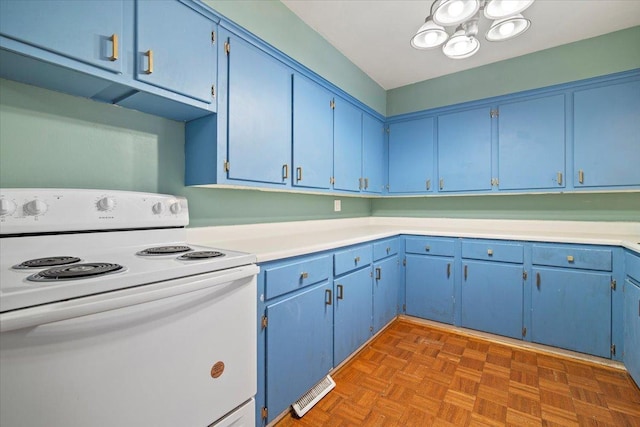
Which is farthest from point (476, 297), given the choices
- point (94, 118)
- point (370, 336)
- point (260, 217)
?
point (94, 118)

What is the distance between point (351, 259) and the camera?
2.07 metres

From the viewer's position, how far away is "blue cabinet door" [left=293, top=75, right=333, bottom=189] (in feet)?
6.71

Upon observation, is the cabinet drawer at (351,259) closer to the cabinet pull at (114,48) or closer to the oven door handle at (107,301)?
the oven door handle at (107,301)

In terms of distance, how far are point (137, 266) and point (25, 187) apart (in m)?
0.66

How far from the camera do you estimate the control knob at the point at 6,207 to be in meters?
0.98

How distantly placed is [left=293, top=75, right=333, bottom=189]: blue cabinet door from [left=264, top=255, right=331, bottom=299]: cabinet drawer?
2.04ft

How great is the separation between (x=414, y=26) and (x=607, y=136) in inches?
71.0

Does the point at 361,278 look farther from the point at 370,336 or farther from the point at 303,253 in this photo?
the point at 303,253

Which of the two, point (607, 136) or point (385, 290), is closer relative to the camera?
point (607, 136)

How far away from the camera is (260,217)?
2102 mm

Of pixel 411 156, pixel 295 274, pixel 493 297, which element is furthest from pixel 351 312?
pixel 411 156

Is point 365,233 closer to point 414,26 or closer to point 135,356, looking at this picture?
point 414,26

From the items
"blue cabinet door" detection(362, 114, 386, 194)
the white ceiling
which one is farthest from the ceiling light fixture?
"blue cabinet door" detection(362, 114, 386, 194)

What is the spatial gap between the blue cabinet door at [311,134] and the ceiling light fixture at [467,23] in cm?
77
